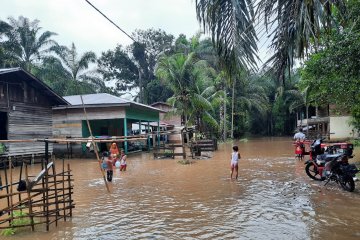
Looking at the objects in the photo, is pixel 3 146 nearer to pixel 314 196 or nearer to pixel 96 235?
pixel 96 235

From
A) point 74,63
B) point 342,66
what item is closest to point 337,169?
point 342,66

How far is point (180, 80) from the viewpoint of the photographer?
66.4 ft

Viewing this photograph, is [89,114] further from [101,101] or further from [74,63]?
[74,63]

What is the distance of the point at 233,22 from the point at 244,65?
1.71 feet

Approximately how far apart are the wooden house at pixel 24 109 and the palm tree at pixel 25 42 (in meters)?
14.3

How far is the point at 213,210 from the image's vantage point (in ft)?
24.4

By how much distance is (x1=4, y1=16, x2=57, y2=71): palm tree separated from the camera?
32625 millimetres

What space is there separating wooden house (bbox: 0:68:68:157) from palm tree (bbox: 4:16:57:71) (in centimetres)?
1427

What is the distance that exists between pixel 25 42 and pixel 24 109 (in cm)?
1809

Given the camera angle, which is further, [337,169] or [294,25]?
→ [337,169]

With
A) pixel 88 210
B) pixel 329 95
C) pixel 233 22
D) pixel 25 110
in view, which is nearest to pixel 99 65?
pixel 25 110

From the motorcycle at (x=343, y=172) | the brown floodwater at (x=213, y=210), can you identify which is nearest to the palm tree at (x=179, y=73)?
the brown floodwater at (x=213, y=210)

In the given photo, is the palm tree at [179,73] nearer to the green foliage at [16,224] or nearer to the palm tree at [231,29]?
the green foliage at [16,224]

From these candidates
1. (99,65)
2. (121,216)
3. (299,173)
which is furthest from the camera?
(99,65)
